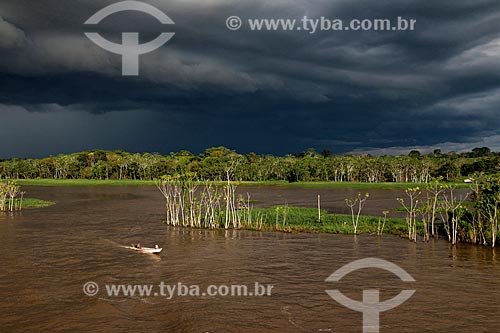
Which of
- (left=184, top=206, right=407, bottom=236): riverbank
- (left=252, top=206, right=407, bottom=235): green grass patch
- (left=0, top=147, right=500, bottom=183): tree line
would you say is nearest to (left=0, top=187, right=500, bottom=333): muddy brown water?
(left=184, top=206, right=407, bottom=236): riverbank

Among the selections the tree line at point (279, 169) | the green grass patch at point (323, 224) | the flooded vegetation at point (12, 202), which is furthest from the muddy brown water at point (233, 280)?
the tree line at point (279, 169)

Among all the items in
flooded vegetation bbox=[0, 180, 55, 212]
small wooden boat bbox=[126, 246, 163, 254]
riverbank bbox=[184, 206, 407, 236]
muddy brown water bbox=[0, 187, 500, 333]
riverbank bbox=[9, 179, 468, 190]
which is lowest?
muddy brown water bbox=[0, 187, 500, 333]

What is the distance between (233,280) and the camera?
1494cm

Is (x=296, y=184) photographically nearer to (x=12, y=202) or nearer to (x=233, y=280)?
(x=12, y=202)

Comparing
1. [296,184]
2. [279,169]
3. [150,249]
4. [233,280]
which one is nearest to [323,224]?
[150,249]

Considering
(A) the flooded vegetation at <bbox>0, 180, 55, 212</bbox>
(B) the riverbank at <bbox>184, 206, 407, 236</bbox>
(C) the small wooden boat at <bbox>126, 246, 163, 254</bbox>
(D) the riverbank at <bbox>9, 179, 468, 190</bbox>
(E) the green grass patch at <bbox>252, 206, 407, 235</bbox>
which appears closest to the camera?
(C) the small wooden boat at <bbox>126, 246, 163, 254</bbox>

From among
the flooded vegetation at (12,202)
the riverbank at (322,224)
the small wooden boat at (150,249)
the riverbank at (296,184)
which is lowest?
the small wooden boat at (150,249)

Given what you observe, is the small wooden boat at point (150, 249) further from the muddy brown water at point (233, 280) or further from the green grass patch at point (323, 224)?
the green grass patch at point (323, 224)

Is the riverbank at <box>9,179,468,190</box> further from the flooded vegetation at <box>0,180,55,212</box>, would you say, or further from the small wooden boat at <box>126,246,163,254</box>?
the small wooden boat at <box>126,246,163,254</box>

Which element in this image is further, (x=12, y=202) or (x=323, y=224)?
(x=12, y=202)

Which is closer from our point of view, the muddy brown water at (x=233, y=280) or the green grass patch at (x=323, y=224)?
the muddy brown water at (x=233, y=280)

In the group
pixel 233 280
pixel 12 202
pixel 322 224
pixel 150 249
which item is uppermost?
pixel 12 202

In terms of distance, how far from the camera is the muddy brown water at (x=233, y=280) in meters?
11.0

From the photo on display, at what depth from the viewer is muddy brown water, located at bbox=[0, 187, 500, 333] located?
1100 centimetres
